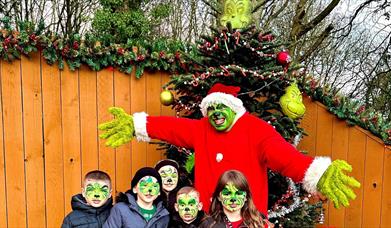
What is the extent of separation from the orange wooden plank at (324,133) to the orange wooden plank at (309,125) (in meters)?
0.04

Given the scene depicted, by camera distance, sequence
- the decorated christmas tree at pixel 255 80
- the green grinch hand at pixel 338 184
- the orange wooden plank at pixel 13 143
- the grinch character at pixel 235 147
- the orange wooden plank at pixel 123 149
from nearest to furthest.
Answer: the green grinch hand at pixel 338 184 < the grinch character at pixel 235 147 < the decorated christmas tree at pixel 255 80 < the orange wooden plank at pixel 13 143 < the orange wooden plank at pixel 123 149

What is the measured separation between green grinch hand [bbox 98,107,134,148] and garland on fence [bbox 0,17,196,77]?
72 centimetres

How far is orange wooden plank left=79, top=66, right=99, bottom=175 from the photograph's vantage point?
3.64 m

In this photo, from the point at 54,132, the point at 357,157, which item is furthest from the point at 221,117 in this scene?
the point at 357,157

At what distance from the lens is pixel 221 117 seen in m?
2.73

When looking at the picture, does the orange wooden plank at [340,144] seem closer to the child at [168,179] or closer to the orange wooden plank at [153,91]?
the orange wooden plank at [153,91]

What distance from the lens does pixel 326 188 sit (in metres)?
2.44

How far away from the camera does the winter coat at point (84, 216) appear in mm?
2367

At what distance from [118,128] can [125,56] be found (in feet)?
2.72

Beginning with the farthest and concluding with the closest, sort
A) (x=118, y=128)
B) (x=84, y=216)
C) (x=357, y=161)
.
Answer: (x=357, y=161) < (x=118, y=128) < (x=84, y=216)

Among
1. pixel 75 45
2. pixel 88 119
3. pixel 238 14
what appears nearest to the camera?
pixel 238 14

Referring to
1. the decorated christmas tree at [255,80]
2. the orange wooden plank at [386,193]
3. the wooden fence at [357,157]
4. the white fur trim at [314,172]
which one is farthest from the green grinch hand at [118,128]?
the orange wooden plank at [386,193]

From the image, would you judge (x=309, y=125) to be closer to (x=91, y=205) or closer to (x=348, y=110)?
(x=348, y=110)

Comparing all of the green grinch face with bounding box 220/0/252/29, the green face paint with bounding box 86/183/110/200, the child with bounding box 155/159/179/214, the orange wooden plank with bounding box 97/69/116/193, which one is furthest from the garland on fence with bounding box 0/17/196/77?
the green face paint with bounding box 86/183/110/200
